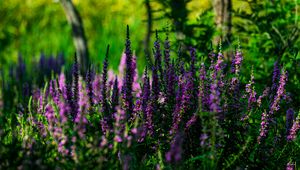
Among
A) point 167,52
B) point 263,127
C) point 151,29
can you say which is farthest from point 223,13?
point 151,29

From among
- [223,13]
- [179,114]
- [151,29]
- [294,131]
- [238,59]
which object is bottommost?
[294,131]

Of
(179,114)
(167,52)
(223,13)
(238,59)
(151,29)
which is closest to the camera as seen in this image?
(179,114)

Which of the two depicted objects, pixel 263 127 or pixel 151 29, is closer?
pixel 263 127

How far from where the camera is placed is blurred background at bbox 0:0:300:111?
4.57 metres

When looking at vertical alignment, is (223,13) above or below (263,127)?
above

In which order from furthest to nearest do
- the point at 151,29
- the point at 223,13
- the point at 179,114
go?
the point at 151,29
the point at 223,13
the point at 179,114

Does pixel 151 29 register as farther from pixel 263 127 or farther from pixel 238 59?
pixel 263 127

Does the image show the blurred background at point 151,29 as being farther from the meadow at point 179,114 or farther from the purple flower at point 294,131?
the purple flower at point 294,131

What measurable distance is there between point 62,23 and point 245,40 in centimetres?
668

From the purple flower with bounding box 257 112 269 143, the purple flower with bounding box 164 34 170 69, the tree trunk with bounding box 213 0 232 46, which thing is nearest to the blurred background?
the tree trunk with bounding box 213 0 232 46

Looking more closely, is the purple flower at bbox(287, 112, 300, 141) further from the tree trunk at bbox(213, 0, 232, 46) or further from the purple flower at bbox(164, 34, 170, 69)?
the tree trunk at bbox(213, 0, 232, 46)

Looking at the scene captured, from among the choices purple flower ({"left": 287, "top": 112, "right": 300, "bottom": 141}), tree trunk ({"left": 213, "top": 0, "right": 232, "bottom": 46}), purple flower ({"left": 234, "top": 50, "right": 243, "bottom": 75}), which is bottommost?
purple flower ({"left": 287, "top": 112, "right": 300, "bottom": 141})

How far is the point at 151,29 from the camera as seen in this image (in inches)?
280

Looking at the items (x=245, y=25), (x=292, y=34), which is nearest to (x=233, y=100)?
(x=292, y=34)
